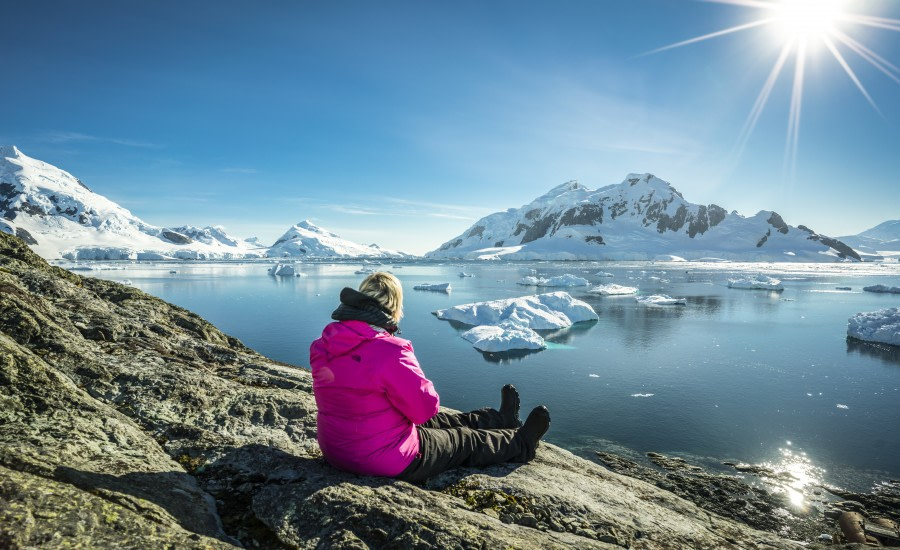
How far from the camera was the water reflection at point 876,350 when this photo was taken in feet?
56.5

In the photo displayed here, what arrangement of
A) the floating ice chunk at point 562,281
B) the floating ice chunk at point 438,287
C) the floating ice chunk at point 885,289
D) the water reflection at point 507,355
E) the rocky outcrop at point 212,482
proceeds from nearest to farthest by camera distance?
the rocky outcrop at point 212,482
the water reflection at point 507,355
the floating ice chunk at point 438,287
the floating ice chunk at point 885,289
the floating ice chunk at point 562,281

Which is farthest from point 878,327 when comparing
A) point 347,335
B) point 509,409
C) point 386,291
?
point 347,335

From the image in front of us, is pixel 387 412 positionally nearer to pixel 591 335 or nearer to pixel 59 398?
pixel 59 398

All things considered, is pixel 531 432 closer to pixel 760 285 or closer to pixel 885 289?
pixel 760 285

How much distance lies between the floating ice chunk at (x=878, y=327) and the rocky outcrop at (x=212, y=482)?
21.8m

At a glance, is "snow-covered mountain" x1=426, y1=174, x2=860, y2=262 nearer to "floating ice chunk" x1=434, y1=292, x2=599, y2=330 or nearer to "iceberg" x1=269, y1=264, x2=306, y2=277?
"iceberg" x1=269, y1=264, x2=306, y2=277

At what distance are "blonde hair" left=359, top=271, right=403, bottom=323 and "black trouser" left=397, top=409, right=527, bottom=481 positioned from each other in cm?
102

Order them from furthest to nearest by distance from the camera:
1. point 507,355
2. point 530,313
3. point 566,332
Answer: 1. point 530,313
2. point 566,332
3. point 507,355

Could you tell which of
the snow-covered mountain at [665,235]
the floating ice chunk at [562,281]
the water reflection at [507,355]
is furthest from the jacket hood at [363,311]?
the snow-covered mountain at [665,235]

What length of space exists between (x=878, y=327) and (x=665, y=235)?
16406cm

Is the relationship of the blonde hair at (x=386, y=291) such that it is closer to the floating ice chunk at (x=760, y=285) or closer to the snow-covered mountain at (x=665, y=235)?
the floating ice chunk at (x=760, y=285)

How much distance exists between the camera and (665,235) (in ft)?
558

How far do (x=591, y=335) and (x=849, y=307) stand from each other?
74.5 feet

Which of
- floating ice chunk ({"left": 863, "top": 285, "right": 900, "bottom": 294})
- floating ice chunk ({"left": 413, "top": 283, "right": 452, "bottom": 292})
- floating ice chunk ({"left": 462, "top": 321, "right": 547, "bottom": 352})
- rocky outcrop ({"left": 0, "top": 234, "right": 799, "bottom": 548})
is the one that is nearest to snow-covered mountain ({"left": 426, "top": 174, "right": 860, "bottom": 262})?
floating ice chunk ({"left": 863, "top": 285, "right": 900, "bottom": 294})
